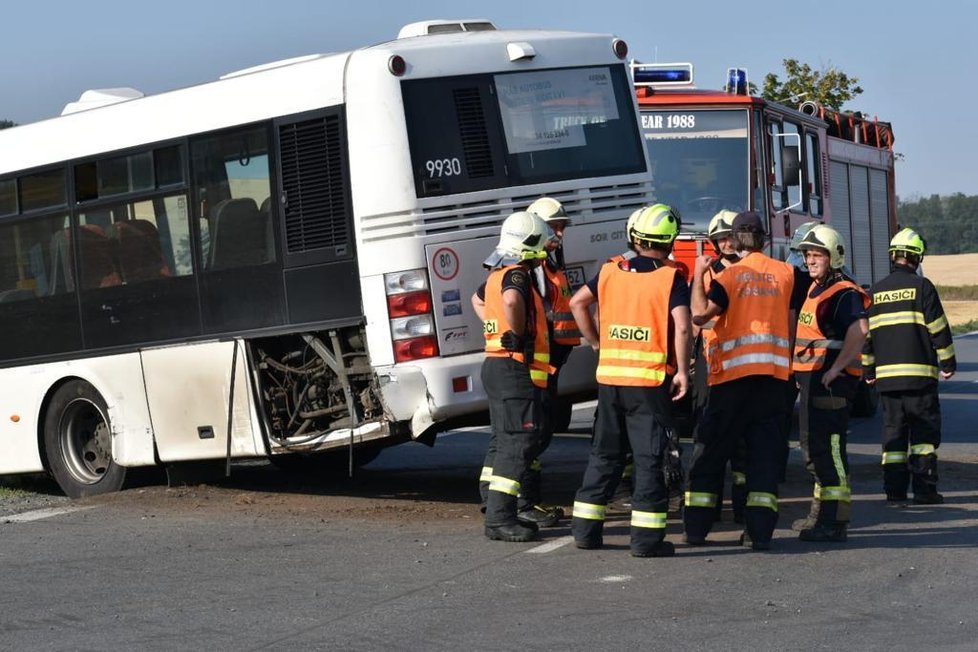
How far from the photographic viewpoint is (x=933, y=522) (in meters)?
9.77

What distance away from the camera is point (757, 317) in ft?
29.1

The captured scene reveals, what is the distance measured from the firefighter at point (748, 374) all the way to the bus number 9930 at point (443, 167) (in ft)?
6.99

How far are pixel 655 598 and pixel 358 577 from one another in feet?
5.61

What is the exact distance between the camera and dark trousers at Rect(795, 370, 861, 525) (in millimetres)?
9148

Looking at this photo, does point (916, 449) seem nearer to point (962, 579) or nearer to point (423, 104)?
point (962, 579)

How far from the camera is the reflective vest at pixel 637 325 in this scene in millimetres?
8672

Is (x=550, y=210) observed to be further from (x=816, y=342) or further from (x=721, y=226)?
(x=816, y=342)

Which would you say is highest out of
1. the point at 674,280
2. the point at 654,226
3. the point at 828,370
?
the point at 654,226

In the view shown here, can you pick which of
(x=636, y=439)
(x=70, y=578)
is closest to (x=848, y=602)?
(x=636, y=439)

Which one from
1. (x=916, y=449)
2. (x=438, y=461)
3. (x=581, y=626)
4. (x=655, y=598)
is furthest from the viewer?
(x=438, y=461)

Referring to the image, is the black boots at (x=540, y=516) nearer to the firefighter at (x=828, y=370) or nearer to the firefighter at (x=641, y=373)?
the firefighter at (x=641, y=373)

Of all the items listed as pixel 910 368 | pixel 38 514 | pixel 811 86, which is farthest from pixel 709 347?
pixel 811 86

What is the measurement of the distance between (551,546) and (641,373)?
1.24 metres

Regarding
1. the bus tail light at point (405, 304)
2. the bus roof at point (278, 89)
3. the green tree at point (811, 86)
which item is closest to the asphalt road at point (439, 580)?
the bus tail light at point (405, 304)
